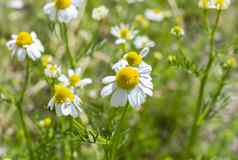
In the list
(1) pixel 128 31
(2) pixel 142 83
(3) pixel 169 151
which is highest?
(1) pixel 128 31

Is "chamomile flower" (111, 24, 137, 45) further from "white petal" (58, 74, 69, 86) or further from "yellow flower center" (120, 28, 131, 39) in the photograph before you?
"white petal" (58, 74, 69, 86)

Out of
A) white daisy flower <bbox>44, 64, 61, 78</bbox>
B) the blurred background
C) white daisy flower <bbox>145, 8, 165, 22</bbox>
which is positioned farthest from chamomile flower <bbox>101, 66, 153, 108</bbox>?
white daisy flower <bbox>145, 8, 165, 22</bbox>

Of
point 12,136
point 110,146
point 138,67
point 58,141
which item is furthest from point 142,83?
point 12,136

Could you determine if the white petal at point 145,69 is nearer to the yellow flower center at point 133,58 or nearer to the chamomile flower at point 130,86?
the chamomile flower at point 130,86

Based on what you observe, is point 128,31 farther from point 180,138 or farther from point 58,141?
point 180,138

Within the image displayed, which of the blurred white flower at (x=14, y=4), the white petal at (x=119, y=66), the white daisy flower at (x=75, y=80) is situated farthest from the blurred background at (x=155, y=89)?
the white petal at (x=119, y=66)

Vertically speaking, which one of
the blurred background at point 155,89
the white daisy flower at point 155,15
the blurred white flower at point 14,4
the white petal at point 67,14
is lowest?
the blurred background at point 155,89
